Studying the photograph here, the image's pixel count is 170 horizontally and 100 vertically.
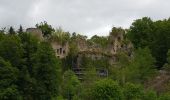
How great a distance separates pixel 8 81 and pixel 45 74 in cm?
370

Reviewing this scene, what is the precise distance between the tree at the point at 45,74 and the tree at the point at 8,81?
2.07 metres

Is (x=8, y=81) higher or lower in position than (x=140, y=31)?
lower

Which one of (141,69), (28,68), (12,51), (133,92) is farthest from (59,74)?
(141,69)

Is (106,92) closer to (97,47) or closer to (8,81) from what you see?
(8,81)

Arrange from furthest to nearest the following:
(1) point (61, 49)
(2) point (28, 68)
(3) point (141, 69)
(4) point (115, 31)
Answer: (4) point (115, 31), (1) point (61, 49), (3) point (141, 69), (2) point (28, 68)

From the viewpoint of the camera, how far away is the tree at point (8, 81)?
51.1 m

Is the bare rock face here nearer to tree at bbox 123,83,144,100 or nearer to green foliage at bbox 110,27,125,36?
green foliage at bbox 110,27,125,36

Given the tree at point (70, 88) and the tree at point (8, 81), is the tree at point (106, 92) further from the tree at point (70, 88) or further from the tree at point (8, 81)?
the tree at point (8, 81)

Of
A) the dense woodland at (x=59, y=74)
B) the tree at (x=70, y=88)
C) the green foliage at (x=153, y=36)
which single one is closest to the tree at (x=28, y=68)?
the dense woodland at (x=59, y=74)

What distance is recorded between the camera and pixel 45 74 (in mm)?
54438

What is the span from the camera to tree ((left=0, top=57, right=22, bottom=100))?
168 feet

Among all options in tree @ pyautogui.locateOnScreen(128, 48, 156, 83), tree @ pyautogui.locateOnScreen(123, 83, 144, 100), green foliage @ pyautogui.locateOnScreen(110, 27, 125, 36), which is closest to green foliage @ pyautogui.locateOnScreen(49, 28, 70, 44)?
green foliage @ pyautogui.locateOnScreen(110, 27, 125, 36)

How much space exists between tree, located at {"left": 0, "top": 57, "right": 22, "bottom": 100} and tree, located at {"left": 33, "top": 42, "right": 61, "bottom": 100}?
2071 millimetres

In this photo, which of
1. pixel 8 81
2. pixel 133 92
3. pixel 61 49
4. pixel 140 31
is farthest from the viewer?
pixel 140 31
